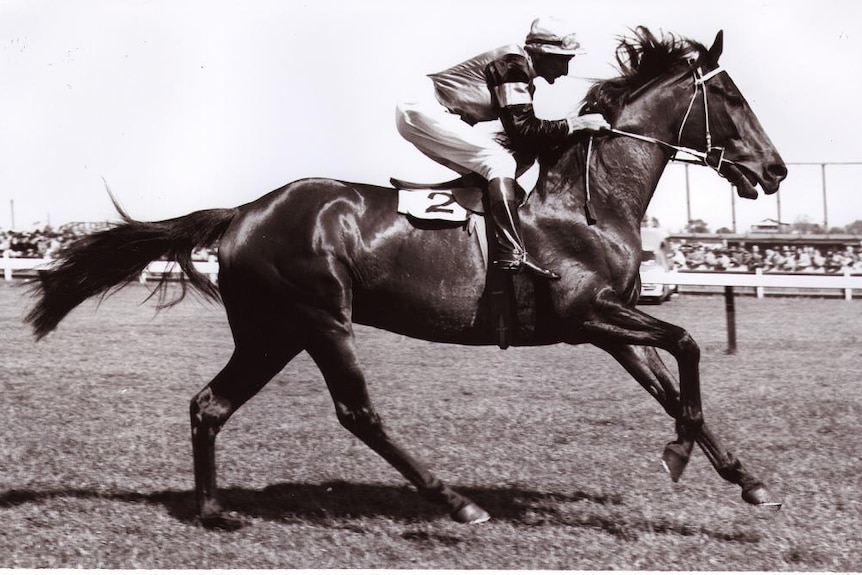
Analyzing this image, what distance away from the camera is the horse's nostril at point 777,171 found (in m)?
5.07

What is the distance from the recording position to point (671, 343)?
183 inches

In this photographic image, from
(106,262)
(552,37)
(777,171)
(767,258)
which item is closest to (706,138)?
(777,171)

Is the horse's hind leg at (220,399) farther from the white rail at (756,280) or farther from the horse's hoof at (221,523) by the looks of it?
the white rail at (756,280)

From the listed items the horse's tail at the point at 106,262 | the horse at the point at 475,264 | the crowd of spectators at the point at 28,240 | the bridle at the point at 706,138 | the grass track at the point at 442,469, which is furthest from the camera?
the crowd of spectators at the point at 28,240

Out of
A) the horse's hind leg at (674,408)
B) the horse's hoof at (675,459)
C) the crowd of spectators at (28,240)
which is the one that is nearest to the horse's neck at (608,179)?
the horse's hind leg at (674,408)

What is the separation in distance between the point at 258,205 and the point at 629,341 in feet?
6.69

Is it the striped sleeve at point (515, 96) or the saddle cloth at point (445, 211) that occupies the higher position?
the striped sleeve at point (515, 96)

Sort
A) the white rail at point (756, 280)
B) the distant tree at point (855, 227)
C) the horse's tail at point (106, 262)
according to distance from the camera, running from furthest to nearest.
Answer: the distant tree at point (855, 227) → the white rail at point (756, 280) → the horse's tail at point (106, 262)

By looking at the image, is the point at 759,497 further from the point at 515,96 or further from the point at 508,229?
the point at 515,96

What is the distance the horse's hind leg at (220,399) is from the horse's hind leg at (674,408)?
1797mm

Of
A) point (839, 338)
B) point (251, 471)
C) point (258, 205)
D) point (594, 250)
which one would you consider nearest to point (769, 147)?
point (594, 250)

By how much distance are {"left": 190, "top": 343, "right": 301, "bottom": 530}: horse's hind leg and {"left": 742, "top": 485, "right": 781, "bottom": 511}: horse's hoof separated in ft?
8.02

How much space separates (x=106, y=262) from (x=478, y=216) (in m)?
2.11

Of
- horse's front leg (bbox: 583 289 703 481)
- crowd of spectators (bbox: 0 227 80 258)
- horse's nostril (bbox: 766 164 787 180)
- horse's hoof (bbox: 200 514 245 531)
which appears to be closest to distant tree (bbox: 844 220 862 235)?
horse's nostril (bbox: 766 164 787 180)
